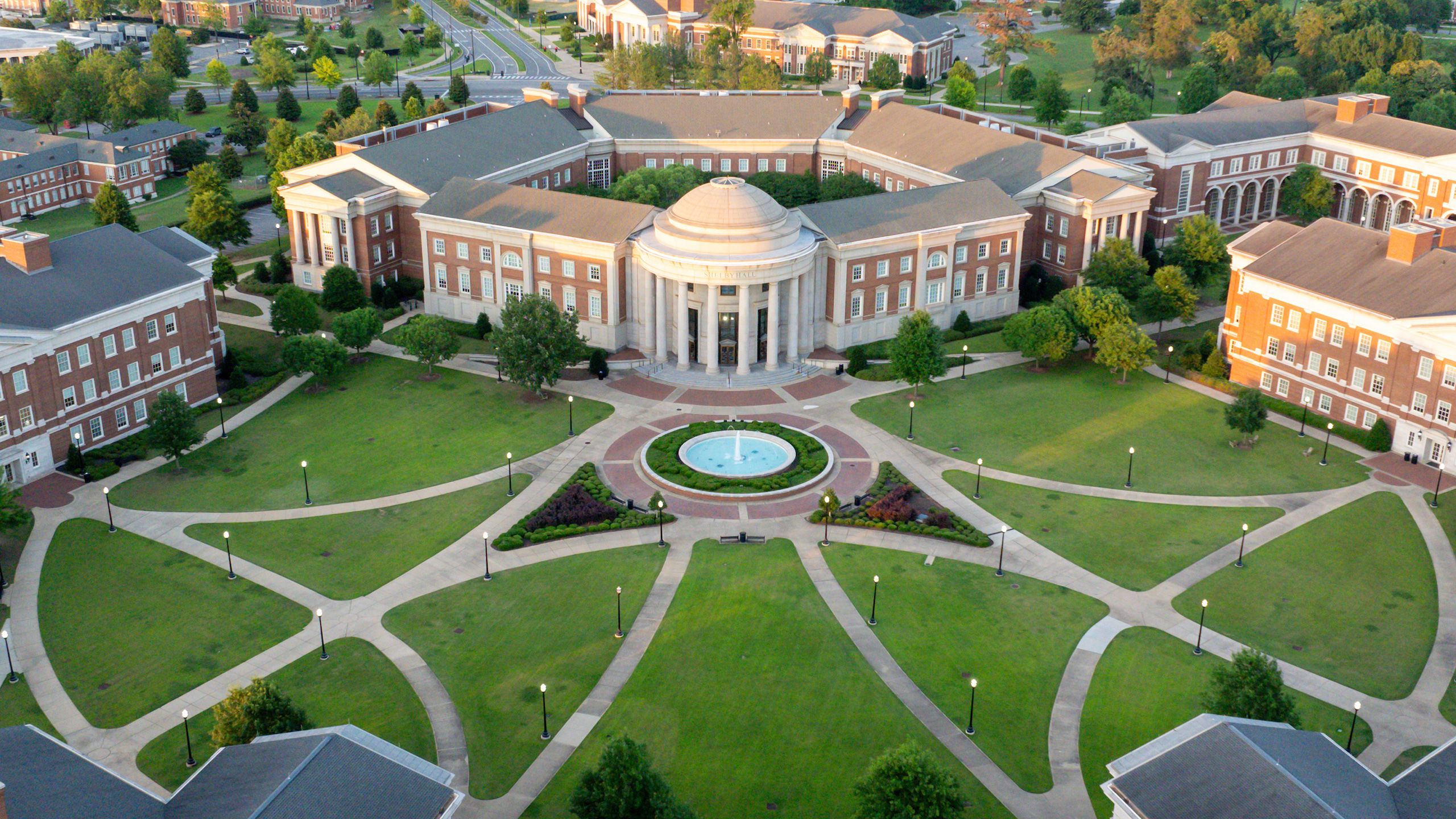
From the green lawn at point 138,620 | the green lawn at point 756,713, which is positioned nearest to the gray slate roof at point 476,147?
the green lawn at point 138,620

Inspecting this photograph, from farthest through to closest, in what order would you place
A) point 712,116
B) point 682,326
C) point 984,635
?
1. point 712,116
2. point 682,326
3. point 984,635

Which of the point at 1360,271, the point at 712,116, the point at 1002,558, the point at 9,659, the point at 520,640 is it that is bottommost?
the point at 520,640

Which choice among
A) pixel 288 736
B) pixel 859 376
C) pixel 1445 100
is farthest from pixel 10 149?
pixel 1445 100

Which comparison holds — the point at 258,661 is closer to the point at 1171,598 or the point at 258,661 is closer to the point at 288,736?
the point at 288,736

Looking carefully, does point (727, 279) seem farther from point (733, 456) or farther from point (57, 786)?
point (57, 786)

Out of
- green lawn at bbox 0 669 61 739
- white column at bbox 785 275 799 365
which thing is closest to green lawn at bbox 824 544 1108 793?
white column at bbox 785 275 799 365

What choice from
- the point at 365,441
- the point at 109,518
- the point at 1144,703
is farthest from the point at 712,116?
the point at 1144,703

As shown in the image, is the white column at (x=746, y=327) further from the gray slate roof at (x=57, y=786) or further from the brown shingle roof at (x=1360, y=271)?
the gray slate roof at (x=57, y=786)

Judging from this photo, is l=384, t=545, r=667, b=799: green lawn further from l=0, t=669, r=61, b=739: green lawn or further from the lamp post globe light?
the lamp post globe light
